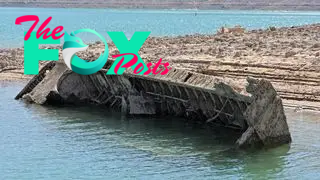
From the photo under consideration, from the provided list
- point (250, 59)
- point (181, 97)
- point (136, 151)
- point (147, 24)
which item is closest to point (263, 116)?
point (136, 151)

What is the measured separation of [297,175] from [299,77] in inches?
378

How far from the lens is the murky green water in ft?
52.3

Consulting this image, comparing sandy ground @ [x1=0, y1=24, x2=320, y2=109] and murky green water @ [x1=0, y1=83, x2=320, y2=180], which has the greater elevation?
sandy ground @ [x1=0, y1=24, x2=320, y2=109]

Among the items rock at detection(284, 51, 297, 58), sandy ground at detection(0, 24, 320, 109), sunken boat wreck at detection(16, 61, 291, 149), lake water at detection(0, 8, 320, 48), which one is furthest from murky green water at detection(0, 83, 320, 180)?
lake water at detection(0, 8, 320, 48)

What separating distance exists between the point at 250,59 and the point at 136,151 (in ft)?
39.6

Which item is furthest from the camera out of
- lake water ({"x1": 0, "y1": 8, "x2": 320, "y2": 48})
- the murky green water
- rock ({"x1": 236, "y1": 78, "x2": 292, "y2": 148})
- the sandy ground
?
lake water ({"x1": 0, "y1": 8, "x2": 320, "y2": 48})

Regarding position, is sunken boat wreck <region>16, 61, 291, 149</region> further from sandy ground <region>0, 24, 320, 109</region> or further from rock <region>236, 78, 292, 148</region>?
sandy ground <region>0, 24, 320, 109</region>

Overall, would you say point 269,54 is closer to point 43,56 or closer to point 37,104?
point 37,104

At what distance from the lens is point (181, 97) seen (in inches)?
858

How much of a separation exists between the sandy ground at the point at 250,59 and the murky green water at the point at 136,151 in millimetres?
3081

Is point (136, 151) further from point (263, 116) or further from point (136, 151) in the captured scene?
point (263, 116)

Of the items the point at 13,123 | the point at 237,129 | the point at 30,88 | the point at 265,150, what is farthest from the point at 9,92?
the point at 265,150

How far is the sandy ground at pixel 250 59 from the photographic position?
2402 cm

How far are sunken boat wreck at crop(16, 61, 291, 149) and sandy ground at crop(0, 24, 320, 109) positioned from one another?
5.33 feet
